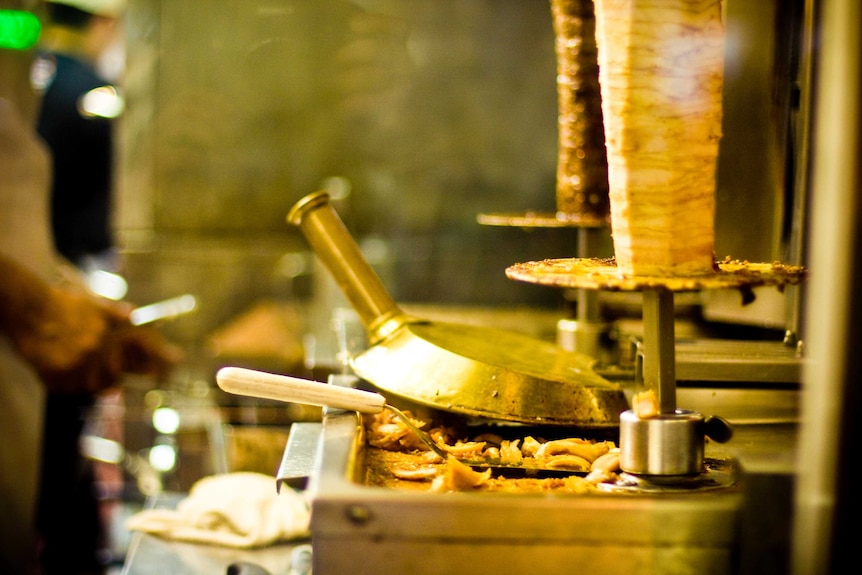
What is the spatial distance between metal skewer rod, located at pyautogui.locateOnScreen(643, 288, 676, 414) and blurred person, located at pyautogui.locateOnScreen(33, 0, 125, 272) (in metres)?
5.44

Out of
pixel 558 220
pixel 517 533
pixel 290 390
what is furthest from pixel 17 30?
pixel 517 533

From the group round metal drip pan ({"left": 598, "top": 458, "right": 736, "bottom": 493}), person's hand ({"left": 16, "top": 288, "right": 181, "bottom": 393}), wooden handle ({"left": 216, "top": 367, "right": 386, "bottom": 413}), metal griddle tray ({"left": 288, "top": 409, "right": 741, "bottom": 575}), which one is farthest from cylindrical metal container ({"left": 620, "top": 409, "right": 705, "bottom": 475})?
person's hand ({"left": 16, "top": 288, "right": 181, "bottom": 393})

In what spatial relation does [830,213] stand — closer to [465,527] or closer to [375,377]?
[465,527]

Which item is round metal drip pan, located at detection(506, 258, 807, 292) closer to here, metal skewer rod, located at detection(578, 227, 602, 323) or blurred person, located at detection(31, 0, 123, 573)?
metal skewer rod, located at detection(578, 227, 602, 323)

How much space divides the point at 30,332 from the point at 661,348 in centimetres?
278

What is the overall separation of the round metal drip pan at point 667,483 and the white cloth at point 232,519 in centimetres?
96

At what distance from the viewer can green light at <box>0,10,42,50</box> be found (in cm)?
427

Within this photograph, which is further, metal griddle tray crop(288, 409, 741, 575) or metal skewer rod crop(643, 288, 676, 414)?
metal skewer rod crop(643, 288, 676, 414)

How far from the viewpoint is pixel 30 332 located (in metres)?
3.44

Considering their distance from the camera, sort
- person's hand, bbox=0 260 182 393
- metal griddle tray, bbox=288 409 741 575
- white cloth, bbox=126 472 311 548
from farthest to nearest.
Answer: person's hand, bbox=0 260 182 393
white cloth, bbox=126 472 311 548
metal griddle tray, bbox=288 409 741 575

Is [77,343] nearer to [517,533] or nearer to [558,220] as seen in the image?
[558,220]

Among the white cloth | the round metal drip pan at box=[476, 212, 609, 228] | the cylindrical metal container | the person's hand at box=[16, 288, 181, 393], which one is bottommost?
the white cloth

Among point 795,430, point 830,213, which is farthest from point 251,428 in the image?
point 830,213

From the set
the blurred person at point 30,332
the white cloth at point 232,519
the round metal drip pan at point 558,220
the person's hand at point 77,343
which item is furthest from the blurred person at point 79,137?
the round metal drip pan at point 558,220
